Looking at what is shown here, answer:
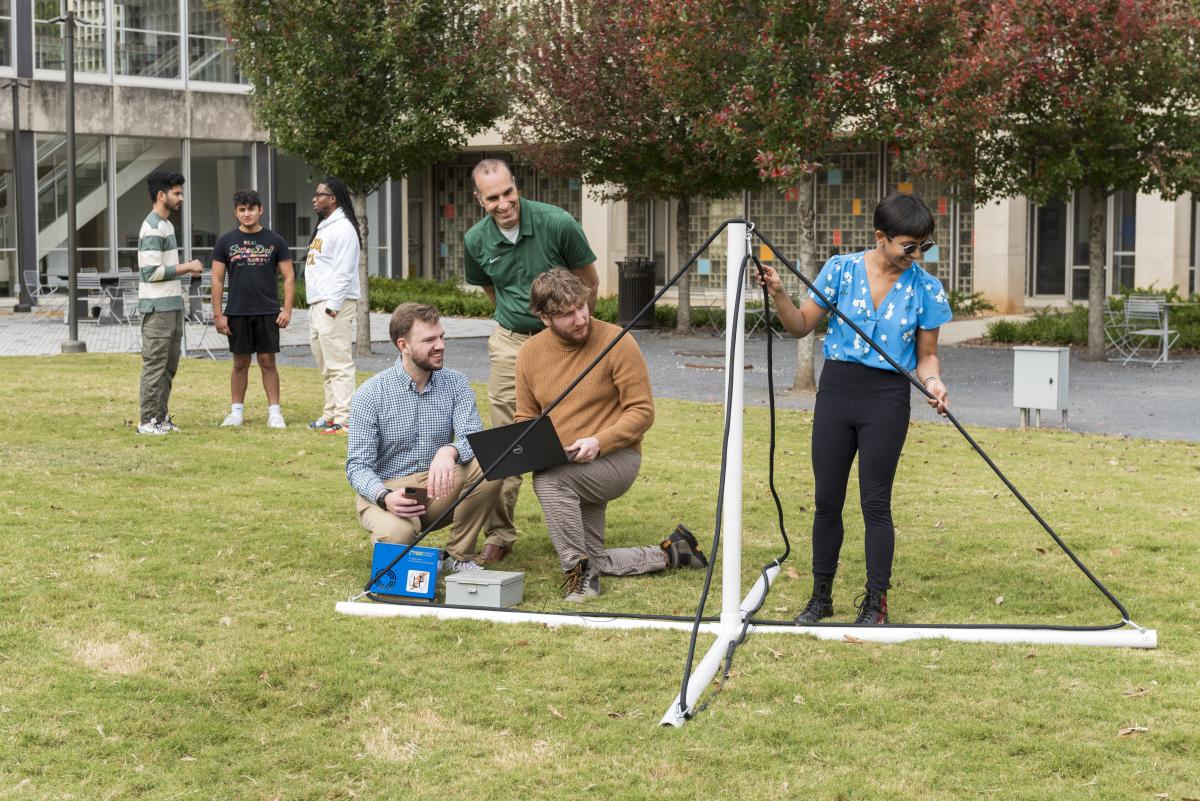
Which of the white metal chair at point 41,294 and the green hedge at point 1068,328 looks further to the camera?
the white metal chair at point 41,294

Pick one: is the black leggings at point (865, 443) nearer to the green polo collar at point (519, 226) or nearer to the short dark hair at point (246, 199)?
the green polo collar at point (519, 226)

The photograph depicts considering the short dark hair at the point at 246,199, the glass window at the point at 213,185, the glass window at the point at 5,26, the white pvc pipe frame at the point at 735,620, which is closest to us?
the white pvc pipe frame at the point at 735,620

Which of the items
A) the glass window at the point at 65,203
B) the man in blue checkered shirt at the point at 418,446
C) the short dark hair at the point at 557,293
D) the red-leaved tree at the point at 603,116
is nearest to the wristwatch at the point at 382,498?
the man in blue checkered shirt at the point at 418,446

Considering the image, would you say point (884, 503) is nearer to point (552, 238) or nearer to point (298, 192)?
point (552, 238)

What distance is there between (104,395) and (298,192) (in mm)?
19789

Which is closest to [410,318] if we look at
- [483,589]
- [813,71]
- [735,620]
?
[483,589]

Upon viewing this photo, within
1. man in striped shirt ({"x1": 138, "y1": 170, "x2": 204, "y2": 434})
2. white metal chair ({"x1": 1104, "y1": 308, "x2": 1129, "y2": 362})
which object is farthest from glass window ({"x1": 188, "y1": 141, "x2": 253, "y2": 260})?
man in striped shirt ({"x1": 138, "y1": 170, "x2": 204, "y2": 434})

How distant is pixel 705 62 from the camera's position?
47.1ft

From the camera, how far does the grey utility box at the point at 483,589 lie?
5.86 meters

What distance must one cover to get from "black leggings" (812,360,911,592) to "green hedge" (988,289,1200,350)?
51.8 feet

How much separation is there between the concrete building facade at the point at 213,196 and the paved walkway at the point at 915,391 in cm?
367

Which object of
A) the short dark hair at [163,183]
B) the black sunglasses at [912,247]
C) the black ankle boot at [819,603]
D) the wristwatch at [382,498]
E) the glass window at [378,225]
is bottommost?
the black ankle boot at [819,603]

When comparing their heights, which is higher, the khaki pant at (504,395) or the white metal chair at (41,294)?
the white metal chair at (41,294)

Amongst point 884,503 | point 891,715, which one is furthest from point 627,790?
point 884,503
